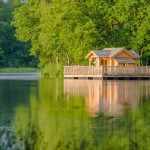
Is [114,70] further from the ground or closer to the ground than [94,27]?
closer to the ground

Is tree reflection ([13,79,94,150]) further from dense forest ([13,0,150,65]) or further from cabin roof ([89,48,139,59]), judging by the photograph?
dense forest ([13,0,150,65])

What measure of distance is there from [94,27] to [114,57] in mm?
5754

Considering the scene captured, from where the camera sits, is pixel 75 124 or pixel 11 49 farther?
pixel 11 49

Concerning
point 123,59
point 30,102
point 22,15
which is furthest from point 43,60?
point 30,102

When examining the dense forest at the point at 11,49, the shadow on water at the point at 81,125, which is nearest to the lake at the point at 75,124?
the shadow on water at the point at 81,125

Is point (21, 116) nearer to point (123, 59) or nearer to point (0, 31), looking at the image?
point (123, 59)

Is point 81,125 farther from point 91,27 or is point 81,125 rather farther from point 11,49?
point 11,49

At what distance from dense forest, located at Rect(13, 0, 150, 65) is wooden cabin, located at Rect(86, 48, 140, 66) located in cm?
273

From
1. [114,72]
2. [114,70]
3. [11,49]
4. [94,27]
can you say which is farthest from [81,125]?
[11,49]

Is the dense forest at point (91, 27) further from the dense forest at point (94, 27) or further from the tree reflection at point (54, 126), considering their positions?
the tree reflection at point (54, 126)

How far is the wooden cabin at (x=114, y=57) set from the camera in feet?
244

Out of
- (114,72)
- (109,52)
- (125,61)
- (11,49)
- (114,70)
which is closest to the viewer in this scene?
(114,72)

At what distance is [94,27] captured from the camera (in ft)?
257

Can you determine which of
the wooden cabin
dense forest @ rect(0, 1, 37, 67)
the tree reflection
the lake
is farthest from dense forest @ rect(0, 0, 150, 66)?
the tree reflection
